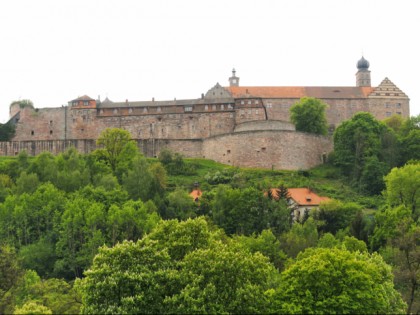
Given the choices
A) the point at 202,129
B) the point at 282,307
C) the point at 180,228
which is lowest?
the point at 282,307

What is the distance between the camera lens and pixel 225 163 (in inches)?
3270

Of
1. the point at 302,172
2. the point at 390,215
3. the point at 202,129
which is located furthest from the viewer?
the point at 202,129

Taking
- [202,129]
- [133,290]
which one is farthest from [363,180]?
[133,290]

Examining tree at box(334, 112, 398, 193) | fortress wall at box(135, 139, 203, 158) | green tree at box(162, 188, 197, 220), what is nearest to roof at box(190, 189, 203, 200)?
green tree at box(162, 188, 197, 220)

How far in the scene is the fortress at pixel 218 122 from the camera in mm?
82250

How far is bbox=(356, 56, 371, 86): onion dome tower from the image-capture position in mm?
112750

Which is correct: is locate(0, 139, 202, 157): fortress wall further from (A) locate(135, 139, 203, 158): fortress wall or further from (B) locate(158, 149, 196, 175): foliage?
(B) locate(158, 149, 196, 175): foliage

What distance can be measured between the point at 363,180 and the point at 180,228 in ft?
127

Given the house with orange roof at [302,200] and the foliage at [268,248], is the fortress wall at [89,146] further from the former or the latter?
the foliage at [268,248]

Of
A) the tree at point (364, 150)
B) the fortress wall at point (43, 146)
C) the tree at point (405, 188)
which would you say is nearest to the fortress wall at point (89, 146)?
the fortress wall at point (43, 146)

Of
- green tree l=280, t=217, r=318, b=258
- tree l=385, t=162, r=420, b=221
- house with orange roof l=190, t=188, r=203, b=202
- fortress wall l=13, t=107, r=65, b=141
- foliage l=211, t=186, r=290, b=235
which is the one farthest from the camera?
fortress wall l=13, t=107, r=65, b=141

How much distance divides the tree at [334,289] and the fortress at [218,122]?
4445 cm

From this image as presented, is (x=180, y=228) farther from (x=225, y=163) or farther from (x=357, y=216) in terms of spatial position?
(x=225, y=163)

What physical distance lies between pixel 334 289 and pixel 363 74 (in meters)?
81.8
